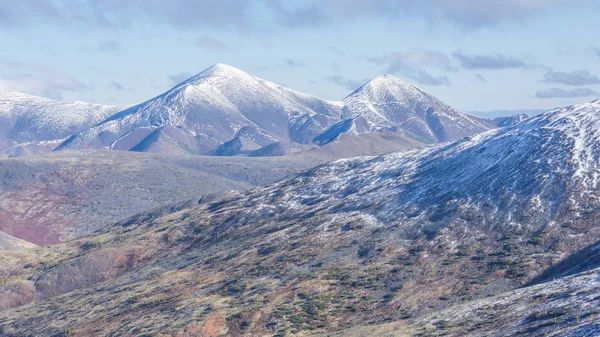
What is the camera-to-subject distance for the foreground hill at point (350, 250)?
78312 millimetres

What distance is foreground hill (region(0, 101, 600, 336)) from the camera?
78312mm

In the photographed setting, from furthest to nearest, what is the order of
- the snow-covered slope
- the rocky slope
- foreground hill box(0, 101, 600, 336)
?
the rocky slope → the snow-covered slope → foreground hill box(0, 101, 600, 336)

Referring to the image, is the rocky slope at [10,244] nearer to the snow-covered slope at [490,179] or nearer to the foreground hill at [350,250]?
the foreground hill at [350,250]

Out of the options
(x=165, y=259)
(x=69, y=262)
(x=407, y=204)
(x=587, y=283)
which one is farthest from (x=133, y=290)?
(x=587, y=283)

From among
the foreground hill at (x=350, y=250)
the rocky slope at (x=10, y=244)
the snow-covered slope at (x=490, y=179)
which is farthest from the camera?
the rocky slope at (x=10, y=244)

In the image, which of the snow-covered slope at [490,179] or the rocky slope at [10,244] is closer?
the snow-covered slope at [490,179]

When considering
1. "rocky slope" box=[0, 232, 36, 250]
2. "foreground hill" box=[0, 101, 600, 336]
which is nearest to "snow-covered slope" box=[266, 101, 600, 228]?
"foreground hill" box=[0, 101, 600, 336]

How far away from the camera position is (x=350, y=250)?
95.1 metres

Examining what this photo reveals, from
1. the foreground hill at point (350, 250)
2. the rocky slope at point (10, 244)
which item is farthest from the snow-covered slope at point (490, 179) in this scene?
the rocky slope at point (10, 244)

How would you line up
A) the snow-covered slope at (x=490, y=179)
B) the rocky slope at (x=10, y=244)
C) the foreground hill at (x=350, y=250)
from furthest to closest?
the rocky slope at (x=10, y=244)
the snow-covered slope at (x=490, y=179)
the foreground hill at (x=350, y=250)

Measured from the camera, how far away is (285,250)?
10112cm

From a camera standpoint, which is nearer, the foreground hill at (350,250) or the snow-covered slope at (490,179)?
the foreground hill at (350,250)

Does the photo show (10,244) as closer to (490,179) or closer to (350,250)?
(350,250)

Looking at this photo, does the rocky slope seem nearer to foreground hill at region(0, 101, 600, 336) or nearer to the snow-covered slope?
foreground hill at region(0, 101, 600, 336)
